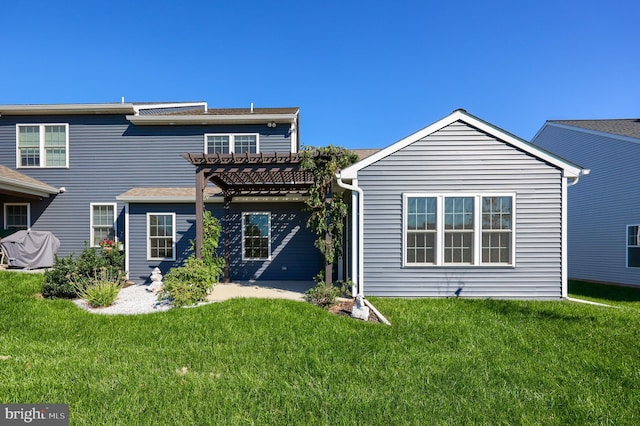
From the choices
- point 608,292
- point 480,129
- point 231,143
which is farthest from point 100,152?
point 608,292

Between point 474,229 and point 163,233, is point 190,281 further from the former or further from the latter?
point 474,229

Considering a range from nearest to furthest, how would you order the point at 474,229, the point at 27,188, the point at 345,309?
the point at 345,309
the point at 474,229
the point at 27,188

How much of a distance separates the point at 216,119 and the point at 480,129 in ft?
28.1

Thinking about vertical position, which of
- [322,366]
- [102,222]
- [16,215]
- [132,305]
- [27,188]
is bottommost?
[132,305]

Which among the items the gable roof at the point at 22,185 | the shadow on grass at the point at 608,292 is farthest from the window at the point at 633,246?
the gable roof at the point at 22,185

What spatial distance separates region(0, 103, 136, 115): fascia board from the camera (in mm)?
11078

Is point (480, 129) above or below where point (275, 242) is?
above

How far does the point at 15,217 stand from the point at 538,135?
23.7 meters

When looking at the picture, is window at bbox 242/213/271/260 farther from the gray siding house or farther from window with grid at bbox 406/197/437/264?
window with grid at bbox 406/197/437/264

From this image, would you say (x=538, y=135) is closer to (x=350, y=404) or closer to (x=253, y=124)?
(x=253, y=124)

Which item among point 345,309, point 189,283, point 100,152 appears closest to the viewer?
point 345,309

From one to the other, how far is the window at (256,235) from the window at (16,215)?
833 cm

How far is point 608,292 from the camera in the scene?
9.54m

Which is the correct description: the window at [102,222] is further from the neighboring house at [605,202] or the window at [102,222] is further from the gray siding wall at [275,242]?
the neighboring house at [605,202]
